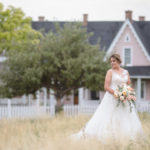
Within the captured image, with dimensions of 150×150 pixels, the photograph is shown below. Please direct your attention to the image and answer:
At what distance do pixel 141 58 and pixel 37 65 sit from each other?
12604 millimetres

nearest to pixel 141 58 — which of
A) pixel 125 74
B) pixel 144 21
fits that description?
pixel 144 21

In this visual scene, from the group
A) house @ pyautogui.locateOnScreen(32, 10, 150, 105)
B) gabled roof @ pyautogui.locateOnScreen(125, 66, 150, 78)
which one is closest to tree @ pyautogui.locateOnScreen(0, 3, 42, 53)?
house @ pyautogui.locateOnScreen(32, 10, 150, 105)

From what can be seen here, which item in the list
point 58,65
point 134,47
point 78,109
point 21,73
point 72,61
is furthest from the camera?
point 134,47

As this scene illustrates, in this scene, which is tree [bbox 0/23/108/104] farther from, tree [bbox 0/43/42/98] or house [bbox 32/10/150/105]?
house [bbox 32/10/150/105]

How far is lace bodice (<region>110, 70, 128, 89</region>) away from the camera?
951 cm

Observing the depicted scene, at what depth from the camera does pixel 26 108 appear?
2030 centimetres

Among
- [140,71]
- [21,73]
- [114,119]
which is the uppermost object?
[140,71]

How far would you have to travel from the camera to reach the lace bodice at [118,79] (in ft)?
31.2

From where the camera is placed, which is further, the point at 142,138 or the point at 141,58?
the point at 141,58

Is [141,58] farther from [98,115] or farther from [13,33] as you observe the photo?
[98,115]

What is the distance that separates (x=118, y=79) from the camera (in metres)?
9.52

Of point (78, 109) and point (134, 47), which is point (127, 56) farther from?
point (78, 109)

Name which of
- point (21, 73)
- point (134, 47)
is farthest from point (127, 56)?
point (21, 73)

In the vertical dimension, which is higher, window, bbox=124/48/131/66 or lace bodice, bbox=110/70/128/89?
window, bbox=124/48/131/66
